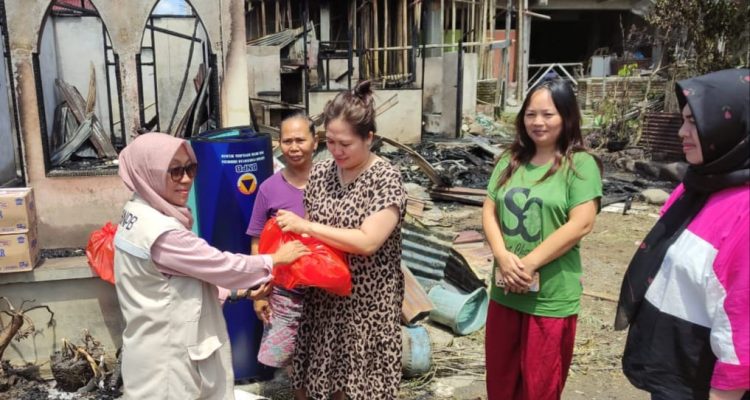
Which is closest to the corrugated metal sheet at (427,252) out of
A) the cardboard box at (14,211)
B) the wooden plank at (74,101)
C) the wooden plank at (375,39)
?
the cardboard box at (14,211)

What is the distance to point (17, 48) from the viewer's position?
4.00 m

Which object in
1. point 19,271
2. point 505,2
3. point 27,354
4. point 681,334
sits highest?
point 505,2

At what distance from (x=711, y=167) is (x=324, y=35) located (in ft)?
51.7

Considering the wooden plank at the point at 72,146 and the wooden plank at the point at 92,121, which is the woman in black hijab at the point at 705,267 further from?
the wooden plank at the point at 92,121

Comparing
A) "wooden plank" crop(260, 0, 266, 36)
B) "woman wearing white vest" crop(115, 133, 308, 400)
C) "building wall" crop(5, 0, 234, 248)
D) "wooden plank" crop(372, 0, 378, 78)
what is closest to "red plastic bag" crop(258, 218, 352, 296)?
"woman wearing white vest" crop(115, 133, 308, 400)

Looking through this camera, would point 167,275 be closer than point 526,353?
Yes

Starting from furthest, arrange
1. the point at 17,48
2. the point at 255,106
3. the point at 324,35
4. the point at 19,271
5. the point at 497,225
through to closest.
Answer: the point at 324,35, the point at 255,106, the point at 17,48, the point at 19,271, the point at 497,225

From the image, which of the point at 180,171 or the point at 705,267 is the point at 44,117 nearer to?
the point at 180,171

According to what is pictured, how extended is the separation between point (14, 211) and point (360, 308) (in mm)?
2428

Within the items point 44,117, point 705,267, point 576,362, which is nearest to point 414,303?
point 576,362

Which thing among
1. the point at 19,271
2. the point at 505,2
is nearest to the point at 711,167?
the point at 19,271

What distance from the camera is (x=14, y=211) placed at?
3498mm

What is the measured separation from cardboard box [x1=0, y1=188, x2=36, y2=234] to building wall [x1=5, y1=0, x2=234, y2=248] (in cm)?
67

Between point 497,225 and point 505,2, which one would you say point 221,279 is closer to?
point 497,225
